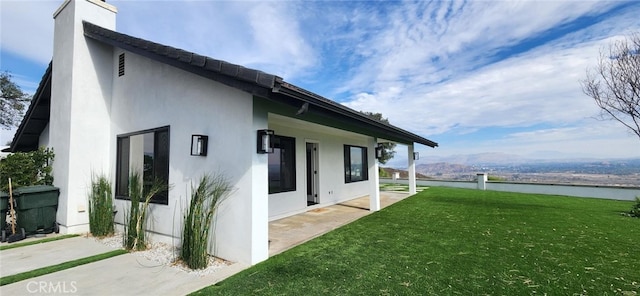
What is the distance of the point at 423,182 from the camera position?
21406 mm

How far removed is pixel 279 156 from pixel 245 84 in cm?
449

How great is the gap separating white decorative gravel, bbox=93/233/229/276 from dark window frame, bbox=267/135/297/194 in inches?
127

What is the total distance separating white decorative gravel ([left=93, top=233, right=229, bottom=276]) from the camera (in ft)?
13.7

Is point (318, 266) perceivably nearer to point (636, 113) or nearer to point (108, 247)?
point (108, 247)

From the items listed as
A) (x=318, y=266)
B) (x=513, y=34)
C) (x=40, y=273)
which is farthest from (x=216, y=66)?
(x=513, y=34)

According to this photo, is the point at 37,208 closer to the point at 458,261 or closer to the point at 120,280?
the point at 120,280

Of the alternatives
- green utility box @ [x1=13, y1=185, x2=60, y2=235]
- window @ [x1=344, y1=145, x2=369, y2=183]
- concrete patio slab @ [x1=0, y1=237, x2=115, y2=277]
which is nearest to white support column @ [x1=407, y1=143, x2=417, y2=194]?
window @ [x1=344, y1=145, x2=369, y2=183]

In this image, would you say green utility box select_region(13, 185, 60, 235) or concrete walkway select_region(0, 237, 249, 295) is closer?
concrete walkway select_region(0, 237, 249, 295)

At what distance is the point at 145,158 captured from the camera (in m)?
6.28

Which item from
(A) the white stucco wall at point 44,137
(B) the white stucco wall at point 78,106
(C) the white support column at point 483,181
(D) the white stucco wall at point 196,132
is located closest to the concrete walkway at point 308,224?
(D) the white stucco wall at point 196,132

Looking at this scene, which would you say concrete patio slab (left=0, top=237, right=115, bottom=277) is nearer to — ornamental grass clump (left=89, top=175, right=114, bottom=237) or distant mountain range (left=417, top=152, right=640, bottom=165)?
ornamental grass clump (left=89, top=175, right=114, bottom=237)

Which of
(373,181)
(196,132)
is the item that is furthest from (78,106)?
(373,181)

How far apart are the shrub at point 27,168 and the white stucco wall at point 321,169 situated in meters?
5.93

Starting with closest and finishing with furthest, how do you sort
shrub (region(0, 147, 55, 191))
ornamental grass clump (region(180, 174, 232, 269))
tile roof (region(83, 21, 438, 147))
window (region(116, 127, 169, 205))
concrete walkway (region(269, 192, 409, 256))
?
1. tile roof (region(83, 21, 438, 147))
2. ornamental grass clump (region(180, 174, 232, 269))
3. concrete walkway (region(269, 192, 409, 256))
4. window (region(116, 127, 169, 205))
5. shrub (region(0, 147, 55, 191))
